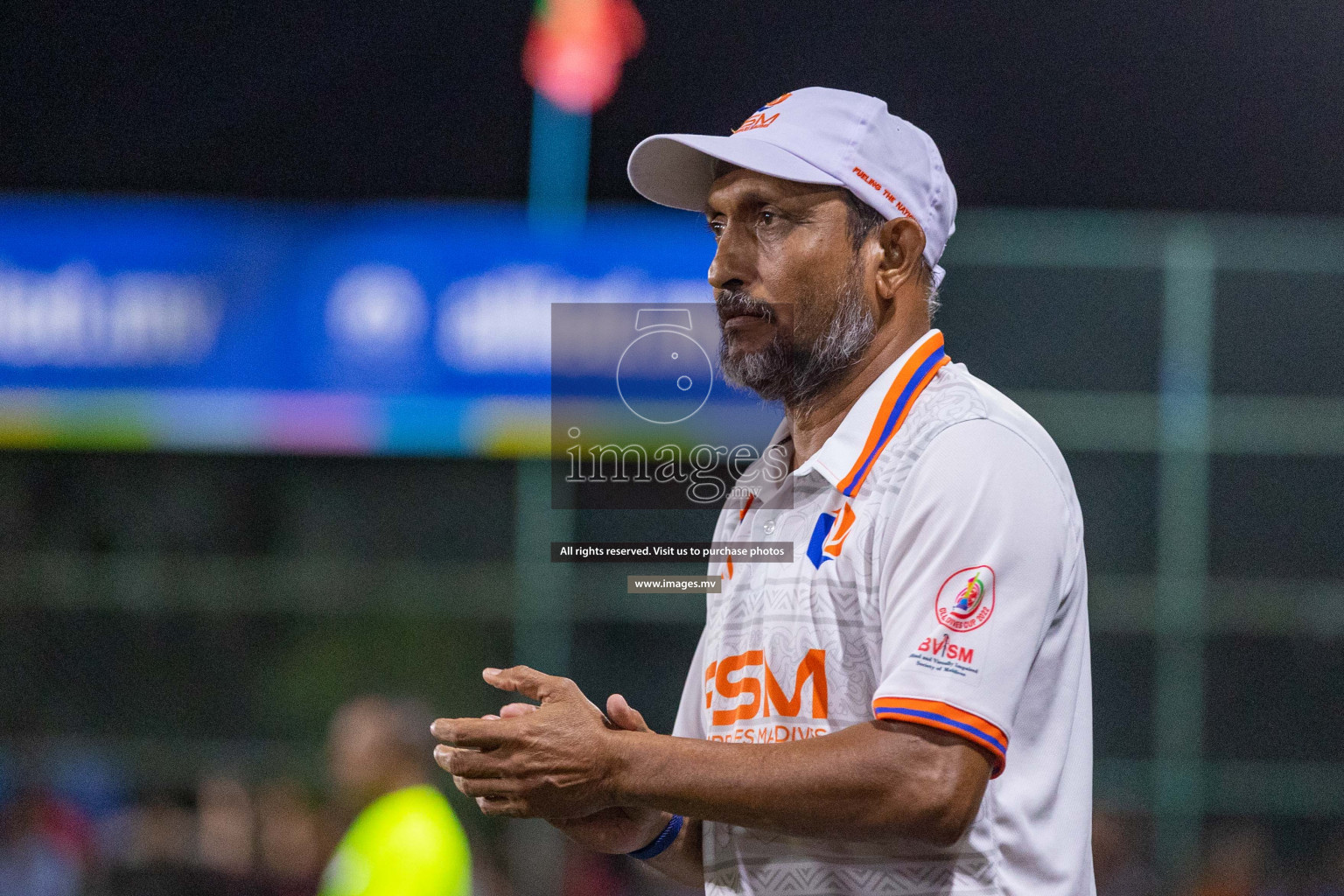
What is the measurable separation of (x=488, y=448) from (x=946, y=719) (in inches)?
179

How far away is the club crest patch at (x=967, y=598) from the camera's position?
1122mm

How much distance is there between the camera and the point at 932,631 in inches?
44.1

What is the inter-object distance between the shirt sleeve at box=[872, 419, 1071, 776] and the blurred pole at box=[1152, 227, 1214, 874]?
16.3 feet

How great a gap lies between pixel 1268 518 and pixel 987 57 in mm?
4306

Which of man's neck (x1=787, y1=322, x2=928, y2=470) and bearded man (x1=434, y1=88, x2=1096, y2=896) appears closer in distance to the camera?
bearded man (x1=434, y1=88, x2=1096, y2=896)

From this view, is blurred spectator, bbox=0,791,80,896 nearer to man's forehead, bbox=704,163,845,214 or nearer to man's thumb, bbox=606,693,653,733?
man's thumb, bbox=606,693,653,733

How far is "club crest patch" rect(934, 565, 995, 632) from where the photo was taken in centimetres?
112

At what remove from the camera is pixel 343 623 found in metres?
6.64

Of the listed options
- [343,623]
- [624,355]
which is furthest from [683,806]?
Result: [343,623]

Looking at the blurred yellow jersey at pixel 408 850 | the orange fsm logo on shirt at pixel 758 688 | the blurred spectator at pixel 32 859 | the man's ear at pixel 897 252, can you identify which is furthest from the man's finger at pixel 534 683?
the blurred spectator at pixel 32 859

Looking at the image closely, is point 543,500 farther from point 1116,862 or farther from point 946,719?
point 946,719

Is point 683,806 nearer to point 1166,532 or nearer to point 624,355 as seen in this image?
point 624,355

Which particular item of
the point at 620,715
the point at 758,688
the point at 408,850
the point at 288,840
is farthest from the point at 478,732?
the point at 288,840

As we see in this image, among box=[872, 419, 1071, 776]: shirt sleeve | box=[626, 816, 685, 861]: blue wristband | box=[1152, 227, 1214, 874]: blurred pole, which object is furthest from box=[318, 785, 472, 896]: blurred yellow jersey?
box=[1152, 227, 1214, 874]: blurred pole
